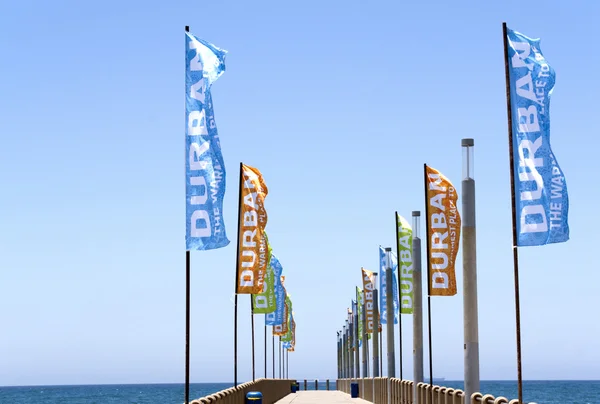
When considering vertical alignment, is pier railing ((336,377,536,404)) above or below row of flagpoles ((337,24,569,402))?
below

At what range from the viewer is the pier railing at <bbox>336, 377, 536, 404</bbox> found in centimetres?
2098

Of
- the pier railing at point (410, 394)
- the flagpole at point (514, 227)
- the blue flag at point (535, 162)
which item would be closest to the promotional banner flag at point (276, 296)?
the pier railing at point (410, 394)

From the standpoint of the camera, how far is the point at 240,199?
32281 mm

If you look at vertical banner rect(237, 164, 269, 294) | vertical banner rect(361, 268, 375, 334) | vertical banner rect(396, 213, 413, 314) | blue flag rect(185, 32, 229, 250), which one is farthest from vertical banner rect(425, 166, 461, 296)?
vertical banner rect(361, 268, 375, 334)

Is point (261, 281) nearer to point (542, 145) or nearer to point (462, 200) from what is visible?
point (462, 200)

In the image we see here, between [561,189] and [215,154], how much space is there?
23.7 ft

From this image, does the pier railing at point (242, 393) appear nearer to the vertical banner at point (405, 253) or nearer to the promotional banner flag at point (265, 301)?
the promotional banner flag at point (265, 301)

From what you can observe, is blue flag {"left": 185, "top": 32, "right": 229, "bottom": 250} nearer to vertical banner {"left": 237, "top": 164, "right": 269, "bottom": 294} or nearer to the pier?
the pier

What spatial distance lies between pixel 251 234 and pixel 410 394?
751 cm

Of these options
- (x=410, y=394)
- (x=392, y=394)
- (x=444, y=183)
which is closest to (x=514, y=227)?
A: (x=444, y=183)

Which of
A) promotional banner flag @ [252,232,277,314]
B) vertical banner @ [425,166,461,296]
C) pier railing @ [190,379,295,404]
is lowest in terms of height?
pier railing @ [190,379,295,404]

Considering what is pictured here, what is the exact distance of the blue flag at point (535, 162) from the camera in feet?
59.3

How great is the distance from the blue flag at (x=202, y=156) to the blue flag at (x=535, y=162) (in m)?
6.16

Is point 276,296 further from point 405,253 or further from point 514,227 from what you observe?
point 514,227
